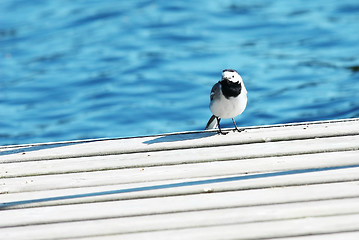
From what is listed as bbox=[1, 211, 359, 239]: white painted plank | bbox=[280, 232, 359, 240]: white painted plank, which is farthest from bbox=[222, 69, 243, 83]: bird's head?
bbox=[280, 232, 359, 240]: white painted plank

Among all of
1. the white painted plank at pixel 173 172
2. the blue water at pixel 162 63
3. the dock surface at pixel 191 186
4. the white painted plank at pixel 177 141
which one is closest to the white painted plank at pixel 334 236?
the dock surface at pixel 191 186

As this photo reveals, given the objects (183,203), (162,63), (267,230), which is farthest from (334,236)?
(162,63)

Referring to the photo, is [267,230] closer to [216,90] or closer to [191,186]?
[191,186]

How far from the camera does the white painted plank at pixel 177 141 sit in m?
5.27

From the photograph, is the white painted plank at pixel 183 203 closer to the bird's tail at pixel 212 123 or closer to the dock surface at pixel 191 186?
the dock surface at pixel 191 186

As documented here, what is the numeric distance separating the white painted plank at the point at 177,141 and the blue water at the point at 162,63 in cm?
440

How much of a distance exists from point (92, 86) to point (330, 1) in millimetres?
6430

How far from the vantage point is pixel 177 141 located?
5.42m

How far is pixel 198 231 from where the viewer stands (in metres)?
3.84

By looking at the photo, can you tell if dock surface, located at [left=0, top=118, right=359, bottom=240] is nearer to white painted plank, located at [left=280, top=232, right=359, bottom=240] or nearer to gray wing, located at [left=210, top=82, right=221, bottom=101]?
white painted plank, located at [left=280, top=232, right=359, bottom=240]

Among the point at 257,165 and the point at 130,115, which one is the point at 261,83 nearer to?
the point at 130,115

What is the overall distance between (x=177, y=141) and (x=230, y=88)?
2.13 ft

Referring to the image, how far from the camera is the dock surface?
3908mm

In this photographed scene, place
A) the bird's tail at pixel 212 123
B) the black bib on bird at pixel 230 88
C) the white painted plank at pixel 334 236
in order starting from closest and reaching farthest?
the white painted plank at pixel 334 236, the black bib on bird at pixel 230 88, the bird's tail at pixel 212 123
